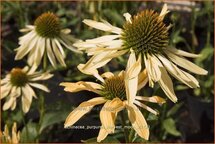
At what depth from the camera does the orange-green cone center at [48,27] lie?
133cm

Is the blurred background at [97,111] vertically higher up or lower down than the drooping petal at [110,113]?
lower down

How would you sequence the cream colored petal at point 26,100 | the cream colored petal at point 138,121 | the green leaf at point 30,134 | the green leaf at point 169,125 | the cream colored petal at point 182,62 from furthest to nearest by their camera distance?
the green leaf at point 169,125 → the cream colored petal at point 26,100 → the green leaf at point 30,134 → the cream colored petal at point 182,62 → the cream colored petal at point 138,121

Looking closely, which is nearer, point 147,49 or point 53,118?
point 147,49

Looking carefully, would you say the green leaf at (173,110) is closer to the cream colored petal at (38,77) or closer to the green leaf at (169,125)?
the green leaf at (169,125)

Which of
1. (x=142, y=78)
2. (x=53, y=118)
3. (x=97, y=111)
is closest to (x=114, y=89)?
(x=142, y=78)

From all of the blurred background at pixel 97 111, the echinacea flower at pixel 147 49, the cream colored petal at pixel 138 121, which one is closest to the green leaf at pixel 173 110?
the blurred background at pixel 97 111

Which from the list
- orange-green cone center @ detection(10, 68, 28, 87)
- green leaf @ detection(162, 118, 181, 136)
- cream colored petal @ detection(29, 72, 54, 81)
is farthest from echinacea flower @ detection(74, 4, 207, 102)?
green leaf @ detection(162, 118, 181, 136)

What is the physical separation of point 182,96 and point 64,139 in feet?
1.80

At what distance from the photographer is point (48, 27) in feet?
4.37

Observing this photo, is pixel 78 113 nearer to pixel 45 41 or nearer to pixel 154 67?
pixel 154 67

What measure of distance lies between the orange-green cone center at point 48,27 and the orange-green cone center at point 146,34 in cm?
50

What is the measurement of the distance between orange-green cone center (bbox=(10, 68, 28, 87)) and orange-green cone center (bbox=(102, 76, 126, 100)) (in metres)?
Result: 0.58

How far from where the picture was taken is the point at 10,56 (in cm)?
206

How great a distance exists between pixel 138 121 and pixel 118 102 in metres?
0.05
